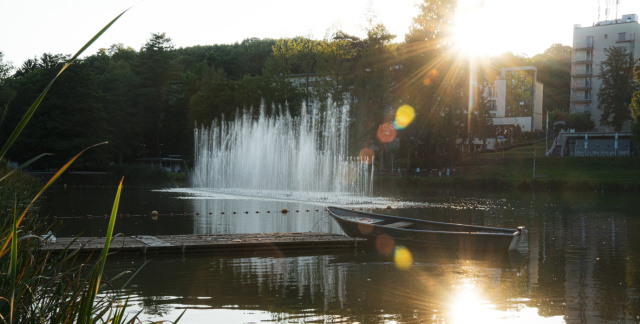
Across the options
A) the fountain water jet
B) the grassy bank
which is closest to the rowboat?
the fountain water jet

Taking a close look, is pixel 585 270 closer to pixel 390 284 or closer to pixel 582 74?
pixel 390 284

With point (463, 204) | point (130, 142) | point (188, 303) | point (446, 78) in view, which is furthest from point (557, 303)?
point (130, 142)

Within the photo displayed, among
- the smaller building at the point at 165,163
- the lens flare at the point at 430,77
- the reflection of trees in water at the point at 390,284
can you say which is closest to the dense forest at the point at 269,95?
the lens flare at the point at 430,77

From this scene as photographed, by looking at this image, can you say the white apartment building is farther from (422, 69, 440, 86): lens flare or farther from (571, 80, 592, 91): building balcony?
(422, 69, 440, 86): lens flare

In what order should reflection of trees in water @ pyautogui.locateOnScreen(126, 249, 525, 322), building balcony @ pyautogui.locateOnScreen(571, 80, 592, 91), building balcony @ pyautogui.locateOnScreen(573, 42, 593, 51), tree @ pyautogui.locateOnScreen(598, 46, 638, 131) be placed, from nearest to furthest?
1. reflection of trees in water @ pyautogui.locateOnScreen(126, 249, 525, 322)
2. tree @ pyautogui.locateOnScreen(598, 46, 638, 131)
3. building balcony @ pyautogui.locateOnScreen(573, 42, 593, 51)
4. building balcony @ pyautogui.locateOnScreen(571, 80, 592, 91)

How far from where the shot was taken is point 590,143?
79.6 metres

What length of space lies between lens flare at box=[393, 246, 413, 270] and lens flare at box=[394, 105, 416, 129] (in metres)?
41.7

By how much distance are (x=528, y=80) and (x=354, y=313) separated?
9142cm

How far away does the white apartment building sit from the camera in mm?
96438

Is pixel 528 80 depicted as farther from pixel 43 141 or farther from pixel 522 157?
pixel 43 141

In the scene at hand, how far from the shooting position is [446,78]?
59.4 m

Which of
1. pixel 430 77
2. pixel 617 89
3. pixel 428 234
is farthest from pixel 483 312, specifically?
pixel 617 89

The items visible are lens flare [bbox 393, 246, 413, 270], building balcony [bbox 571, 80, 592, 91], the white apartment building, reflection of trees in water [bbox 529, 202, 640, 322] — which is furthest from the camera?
building balcony [bbox 571, 80, 592, 91]

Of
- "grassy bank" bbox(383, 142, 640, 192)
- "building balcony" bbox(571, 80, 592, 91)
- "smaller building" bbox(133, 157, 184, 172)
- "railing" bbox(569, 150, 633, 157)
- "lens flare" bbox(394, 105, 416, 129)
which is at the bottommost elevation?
"smaller building" bbox(133, 157, 184, 172)
